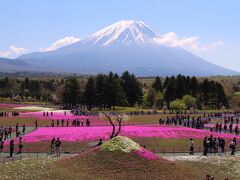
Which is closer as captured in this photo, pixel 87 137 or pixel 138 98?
pixel 87 137

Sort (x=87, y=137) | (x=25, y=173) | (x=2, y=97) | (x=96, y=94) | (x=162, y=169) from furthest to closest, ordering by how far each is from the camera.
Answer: (x=2, y=97), (x=96, y=94), (x=87, y=137), (x=162, y=169), (x=25, y=173)

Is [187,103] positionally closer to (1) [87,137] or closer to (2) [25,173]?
(1) [87,137]

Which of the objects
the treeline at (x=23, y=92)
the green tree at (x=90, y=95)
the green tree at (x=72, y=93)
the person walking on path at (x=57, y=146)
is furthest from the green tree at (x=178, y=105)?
the person walking on path at (x=57, y=146)

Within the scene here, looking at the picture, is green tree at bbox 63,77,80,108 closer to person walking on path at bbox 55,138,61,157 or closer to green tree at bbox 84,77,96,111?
green tree at bbox 84,77,96,111

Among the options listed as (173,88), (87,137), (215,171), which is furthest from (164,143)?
(173,88)

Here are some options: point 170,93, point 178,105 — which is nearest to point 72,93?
point 170,93

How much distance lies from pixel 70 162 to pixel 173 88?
10374cm

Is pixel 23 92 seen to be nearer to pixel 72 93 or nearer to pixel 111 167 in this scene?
pixel 72 93

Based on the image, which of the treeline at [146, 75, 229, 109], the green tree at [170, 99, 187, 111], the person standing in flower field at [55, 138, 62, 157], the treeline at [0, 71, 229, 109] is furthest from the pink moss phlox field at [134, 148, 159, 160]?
the treeline at [146, 75, 229, 109]

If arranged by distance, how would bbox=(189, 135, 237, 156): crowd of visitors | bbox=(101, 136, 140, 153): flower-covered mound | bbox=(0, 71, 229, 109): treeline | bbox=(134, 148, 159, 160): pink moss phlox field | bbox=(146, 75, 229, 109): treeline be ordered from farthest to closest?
bbox=(146, 75, 229, 109): treeline
bbox=(0, 71, 229, 109): treeline
bbox=(189, 135, 237, 156): crowd of visitors
bbox=(101, 136, 140, 153): flower-covered mound
bbox=(134, 148, 159, 160): pink moss phlox field

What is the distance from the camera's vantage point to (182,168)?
37.5 metres

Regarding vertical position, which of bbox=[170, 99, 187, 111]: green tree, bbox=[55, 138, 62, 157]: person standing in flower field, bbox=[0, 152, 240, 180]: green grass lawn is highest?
bbox=[170, 99, 187, 111]: green tree

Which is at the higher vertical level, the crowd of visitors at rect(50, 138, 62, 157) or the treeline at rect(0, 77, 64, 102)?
the treeline at rect(0, 77, 64, 102)

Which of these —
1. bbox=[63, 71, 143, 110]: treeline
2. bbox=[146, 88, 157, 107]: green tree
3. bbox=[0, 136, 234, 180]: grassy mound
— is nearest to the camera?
bbox=[0, 136, 234, 180]: grassy mound
